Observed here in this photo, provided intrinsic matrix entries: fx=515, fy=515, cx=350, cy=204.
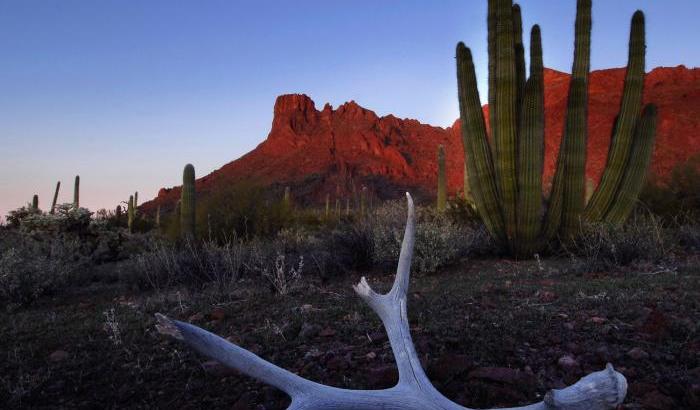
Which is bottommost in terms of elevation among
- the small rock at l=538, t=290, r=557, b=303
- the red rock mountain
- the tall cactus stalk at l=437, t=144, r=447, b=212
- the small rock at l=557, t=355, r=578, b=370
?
the small rock at l=557, t=355, r=578, b=370

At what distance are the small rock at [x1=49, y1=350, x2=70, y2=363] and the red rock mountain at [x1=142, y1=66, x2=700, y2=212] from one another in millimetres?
34025

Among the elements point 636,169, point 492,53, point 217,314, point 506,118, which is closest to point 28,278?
point 217,314

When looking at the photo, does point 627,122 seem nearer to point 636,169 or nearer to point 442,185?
point 636,169

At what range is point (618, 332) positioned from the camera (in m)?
Result: 3.28

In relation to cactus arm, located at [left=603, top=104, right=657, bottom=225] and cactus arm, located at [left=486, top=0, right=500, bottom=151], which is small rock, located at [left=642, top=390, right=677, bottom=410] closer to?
cactus arm, located at [left=486, top=0, right=500, bottom=151]

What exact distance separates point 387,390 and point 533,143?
758 cm

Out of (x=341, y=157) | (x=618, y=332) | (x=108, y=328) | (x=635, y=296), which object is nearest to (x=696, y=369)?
(x=618, y=332)

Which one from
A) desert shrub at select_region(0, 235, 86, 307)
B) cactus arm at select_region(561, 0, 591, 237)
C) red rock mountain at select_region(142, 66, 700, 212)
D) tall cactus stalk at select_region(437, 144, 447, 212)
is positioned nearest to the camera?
desert shrub at select_region(0, 235, 86, 307)

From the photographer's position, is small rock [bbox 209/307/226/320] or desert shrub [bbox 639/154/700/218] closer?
small rock [bbox 209/307/226/320]

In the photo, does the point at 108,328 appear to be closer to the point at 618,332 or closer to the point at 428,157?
the point at 618,332

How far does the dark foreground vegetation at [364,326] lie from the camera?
8.91 ft

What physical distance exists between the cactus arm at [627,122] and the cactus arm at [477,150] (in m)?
1.93

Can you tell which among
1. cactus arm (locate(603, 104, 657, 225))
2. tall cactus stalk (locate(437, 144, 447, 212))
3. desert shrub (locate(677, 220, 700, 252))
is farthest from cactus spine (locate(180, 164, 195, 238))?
desert shrub (locate(677, 220, 700, 252))

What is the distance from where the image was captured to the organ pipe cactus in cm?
855
